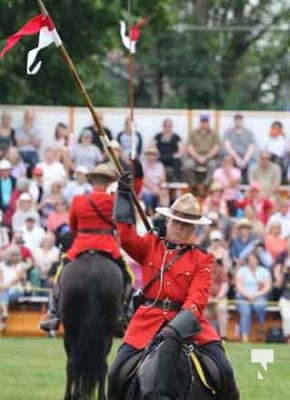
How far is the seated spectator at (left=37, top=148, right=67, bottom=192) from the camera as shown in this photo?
24.0 metres

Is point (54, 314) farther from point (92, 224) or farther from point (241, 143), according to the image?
point (241, 143)

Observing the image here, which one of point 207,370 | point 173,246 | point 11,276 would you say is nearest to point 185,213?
point 173,246

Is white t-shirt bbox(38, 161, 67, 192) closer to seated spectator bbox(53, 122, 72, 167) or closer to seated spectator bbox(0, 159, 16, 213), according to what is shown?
seated spectator bbox(53, 122, 72, 167)

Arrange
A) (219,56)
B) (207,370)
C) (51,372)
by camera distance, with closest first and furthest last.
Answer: (207,370)
(51,372)
(219,56)

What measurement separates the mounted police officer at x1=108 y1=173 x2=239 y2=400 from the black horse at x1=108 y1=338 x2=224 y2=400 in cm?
6

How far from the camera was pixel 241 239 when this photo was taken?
22891 mm

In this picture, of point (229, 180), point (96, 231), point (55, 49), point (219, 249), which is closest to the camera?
point (96, 231)

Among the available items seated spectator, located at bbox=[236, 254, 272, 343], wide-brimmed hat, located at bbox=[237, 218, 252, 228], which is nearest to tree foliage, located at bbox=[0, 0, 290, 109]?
wide-brimmed hat, located at bbox=[237, 218, 252, 228]

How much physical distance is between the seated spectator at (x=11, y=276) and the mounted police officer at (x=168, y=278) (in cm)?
1192

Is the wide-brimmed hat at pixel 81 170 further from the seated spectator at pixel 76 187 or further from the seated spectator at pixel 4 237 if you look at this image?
the seated spectator at pixel 4 237

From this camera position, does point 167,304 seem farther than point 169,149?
No

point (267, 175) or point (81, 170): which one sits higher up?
point (81, 170)

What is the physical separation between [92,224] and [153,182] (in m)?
10.2

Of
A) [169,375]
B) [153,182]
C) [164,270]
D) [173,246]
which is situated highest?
[173,246]
